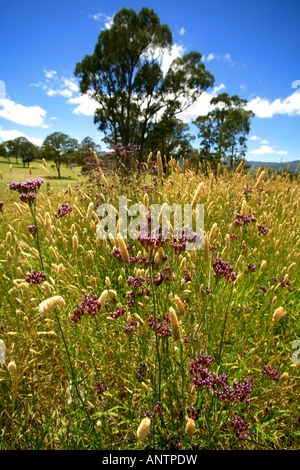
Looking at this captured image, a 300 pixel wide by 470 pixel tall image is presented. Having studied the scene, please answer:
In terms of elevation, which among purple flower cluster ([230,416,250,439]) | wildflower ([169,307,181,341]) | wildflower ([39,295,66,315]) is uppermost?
wildflower ([39,295,66,315])

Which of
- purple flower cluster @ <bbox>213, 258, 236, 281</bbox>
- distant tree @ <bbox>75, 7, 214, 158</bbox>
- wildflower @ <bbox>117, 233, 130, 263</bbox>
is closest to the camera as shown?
wildflower @ <bbox>117, 233, 130, 263</bbox>

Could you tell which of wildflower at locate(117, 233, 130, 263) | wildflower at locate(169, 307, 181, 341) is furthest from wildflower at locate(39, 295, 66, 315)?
wildflower at locate(169, 307, 181, 341)

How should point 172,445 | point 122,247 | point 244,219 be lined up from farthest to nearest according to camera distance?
point 244,219, point 172,445, point 122,247

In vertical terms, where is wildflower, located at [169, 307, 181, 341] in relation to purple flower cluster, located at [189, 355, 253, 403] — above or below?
above

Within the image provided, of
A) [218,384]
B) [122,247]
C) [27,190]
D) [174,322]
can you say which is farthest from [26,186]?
[218,384]

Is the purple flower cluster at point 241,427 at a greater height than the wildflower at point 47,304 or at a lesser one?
lesser

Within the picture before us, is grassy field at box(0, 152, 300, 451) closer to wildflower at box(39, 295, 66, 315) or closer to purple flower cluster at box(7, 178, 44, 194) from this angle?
wildflower at box(39, 295, 66, 315)

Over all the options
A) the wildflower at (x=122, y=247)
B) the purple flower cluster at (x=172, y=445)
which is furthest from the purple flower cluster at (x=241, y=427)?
the wildflower at (x=122, y=247)

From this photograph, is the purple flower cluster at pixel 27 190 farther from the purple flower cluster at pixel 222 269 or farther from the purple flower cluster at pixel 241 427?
the purple flower cluster at pixel 241 427

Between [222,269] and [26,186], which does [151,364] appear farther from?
[26,186]
